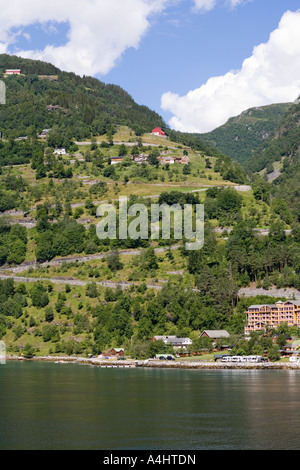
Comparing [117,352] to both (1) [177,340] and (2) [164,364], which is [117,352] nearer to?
(1) [177,340]

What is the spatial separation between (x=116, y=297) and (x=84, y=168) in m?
81.7

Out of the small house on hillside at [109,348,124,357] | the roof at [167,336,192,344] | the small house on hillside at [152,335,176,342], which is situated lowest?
the small house on hillside at [109,348,124,357]

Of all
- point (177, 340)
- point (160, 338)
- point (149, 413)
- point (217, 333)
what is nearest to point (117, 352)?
point (160, 338)

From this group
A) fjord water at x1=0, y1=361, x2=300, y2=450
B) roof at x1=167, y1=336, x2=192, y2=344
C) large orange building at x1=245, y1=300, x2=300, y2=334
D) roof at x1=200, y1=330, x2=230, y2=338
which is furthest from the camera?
large orange building at x1=245, y1=300, x2=300, y2=334

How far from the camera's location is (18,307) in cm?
12938

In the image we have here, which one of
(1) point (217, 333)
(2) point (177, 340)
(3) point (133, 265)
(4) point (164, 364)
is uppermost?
(3) point (133, 265)

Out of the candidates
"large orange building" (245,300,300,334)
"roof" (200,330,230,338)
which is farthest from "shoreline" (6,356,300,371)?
"large orange building" (245,300,300,334)

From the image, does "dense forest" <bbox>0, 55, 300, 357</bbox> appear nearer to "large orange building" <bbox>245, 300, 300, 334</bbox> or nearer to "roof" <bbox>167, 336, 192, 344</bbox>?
"roof" <bbox>167, 336, 192, 344</bbox>

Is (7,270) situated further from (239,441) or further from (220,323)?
(239,441)

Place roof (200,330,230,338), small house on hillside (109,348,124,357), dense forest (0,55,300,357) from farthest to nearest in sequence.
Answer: dense forest (0,55,300,357) → small house on hillside (109,348,124,357) → roof (200,330,230,338)

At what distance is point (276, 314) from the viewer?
370ft

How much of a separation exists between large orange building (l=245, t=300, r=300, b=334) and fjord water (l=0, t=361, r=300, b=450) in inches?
1116

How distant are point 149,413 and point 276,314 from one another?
6508 centimetres

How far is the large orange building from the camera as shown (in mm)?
111250
